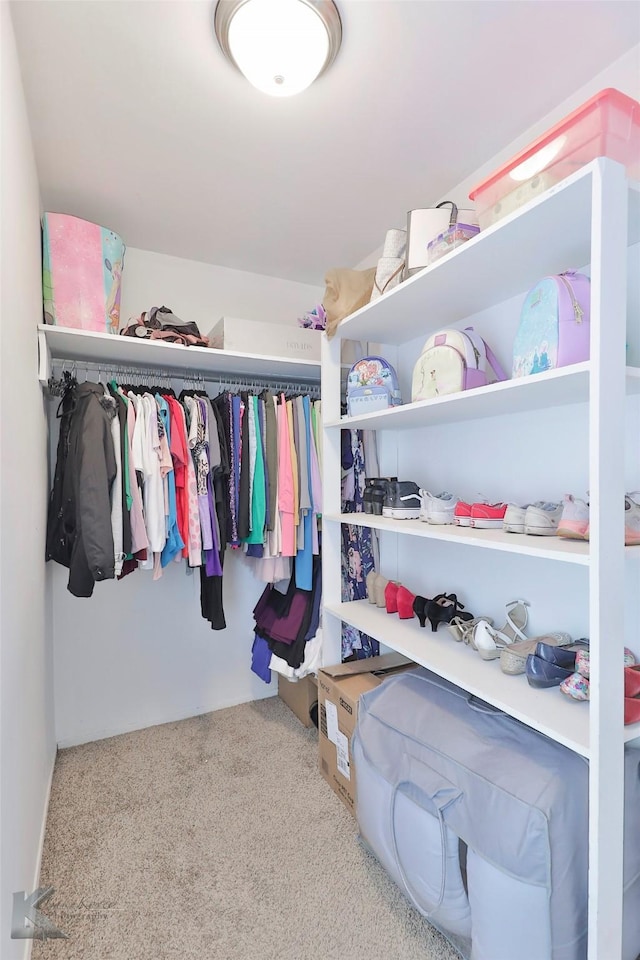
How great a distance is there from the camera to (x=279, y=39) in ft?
3.86

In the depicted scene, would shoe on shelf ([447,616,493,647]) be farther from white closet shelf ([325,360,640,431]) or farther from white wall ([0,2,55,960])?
white wall ([0,2,55,960])

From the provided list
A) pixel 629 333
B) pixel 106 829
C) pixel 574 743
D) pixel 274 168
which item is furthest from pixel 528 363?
pixel 106 829

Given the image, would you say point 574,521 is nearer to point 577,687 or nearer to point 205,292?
→ point 577,687

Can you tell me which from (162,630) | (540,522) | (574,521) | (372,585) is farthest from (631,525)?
(162,630)

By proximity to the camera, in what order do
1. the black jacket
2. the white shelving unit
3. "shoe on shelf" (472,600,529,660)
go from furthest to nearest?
1. the black jacket
2. "shoe on shelf" (472,600,529,660)
3. the white shelving unit

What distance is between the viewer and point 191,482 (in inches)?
78.1

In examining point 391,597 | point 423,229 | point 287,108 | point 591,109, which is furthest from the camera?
point 391,597

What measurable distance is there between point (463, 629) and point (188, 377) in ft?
5.65

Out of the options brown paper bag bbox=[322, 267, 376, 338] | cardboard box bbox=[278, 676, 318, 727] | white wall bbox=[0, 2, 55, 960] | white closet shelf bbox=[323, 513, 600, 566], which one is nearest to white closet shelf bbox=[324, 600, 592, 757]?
white closet shelf bbox=[323, 513, 600, 566]

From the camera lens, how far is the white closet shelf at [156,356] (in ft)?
5.94

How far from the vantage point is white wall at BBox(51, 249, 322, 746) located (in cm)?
228

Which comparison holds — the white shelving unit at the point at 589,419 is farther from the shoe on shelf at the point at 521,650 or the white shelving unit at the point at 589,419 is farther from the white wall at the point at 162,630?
the white wall at the point at 162,630

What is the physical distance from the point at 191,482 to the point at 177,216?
1.16 metres

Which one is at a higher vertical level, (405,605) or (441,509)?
(441,509)
